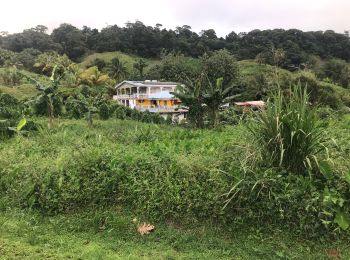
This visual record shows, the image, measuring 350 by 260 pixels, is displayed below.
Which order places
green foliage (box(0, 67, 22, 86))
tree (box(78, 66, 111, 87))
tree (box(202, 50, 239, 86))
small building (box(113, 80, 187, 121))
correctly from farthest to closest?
tree (box(78, 66, 111, 87)), tree (box(202, 50, 239, 86)), green foliage (box(0, 67, 22, 86)), small building (box(113, 80, 187, 121))

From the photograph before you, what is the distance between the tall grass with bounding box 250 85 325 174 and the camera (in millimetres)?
4113

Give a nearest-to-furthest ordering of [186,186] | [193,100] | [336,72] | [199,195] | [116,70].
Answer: [199,195] → [186,186] → [193,100] → [336,72] → [116,70]

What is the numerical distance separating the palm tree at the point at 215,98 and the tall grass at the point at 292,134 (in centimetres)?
773

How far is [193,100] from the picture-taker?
1310 centimetres

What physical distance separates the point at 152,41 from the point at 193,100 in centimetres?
5863

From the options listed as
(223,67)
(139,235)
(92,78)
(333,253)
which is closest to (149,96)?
(92,78)

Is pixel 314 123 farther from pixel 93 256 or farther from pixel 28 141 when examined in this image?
pixel 28 141

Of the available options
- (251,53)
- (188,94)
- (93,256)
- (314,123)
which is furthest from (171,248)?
(251,53)

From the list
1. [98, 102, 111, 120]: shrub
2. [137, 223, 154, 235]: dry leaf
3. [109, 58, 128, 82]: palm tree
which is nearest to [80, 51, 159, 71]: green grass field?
[109, 58, 128, 82]: palm tree

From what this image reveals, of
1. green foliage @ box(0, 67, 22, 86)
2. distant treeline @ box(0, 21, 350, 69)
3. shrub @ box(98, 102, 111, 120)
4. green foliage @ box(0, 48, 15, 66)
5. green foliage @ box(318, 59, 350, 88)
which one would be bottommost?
shrub @ box(98, 102, 111, 120)

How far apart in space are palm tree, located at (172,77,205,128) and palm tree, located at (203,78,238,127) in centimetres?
30

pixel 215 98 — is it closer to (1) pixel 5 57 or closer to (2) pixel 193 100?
(2) pixel 193 100

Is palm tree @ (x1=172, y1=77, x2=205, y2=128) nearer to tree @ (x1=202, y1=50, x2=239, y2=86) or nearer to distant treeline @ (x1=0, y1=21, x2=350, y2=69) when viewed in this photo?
tree @ (x1=202, y1=50, x2=239, y2=86)

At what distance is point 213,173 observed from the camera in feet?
14.1
